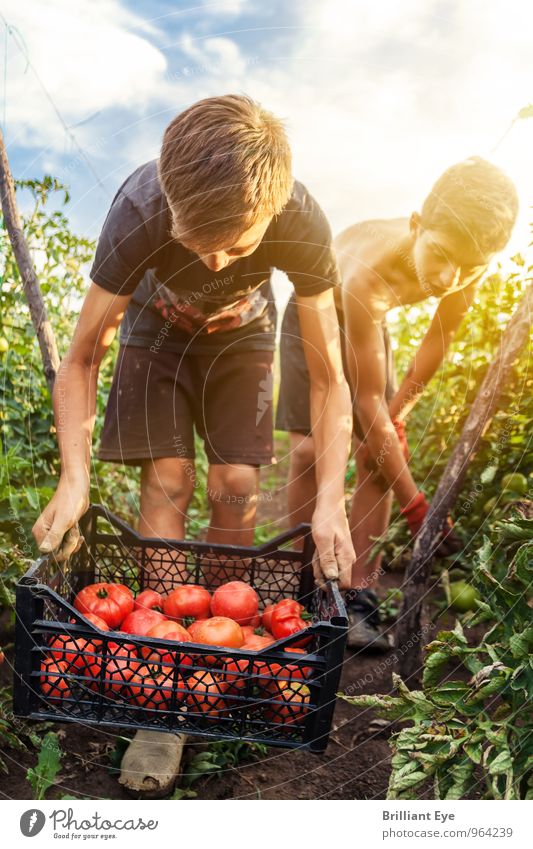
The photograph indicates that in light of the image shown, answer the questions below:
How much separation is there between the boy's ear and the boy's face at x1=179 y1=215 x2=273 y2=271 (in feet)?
1.28

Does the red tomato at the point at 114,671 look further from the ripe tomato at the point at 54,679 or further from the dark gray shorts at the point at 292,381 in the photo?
the dark gray shorts at the point at 292,381

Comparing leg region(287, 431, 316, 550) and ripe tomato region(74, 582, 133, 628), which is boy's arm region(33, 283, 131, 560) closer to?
ripe tomato region(74, 582, 133, 628)

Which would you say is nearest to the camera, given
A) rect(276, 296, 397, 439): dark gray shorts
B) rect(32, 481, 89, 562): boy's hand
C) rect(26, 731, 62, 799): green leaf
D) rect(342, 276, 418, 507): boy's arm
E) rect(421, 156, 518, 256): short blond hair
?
rect(26, 731, 62, 799): green leaf

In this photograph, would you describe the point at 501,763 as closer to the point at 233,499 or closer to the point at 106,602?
the point at 106,602

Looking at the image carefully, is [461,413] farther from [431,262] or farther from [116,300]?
[116,300]

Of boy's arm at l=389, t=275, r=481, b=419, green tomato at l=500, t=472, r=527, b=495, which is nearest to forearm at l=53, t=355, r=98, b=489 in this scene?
boy's arm at l=389, t=275, r=481, b=419

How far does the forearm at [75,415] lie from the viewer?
4.31ft

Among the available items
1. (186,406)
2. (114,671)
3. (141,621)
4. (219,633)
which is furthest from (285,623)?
(186,406)

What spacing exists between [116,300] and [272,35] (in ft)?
1.76

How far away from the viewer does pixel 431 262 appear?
1.49 m

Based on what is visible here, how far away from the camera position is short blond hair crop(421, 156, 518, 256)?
4.42 ft

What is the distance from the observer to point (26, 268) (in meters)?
1.50
